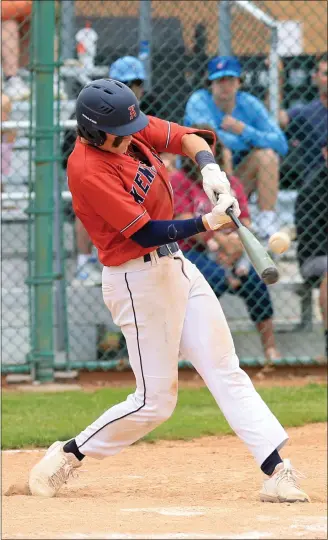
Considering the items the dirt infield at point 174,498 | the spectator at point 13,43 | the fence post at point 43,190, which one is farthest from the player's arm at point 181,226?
the spectator at point 13,43

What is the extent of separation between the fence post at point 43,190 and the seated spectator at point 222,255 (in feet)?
2.96

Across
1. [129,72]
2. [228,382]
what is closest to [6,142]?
[129,72]

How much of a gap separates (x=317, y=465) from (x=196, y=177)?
A: 8.96 ft

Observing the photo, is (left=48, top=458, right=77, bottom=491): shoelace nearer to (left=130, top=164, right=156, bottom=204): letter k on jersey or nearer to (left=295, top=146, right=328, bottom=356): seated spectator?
(left=130, top=164, right=156, bottom=204): letter k on jersey

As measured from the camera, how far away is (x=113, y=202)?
3.98 m

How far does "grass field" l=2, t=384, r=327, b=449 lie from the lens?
19.2 feet

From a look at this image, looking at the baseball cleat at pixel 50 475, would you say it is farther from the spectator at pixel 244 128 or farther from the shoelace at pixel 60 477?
the spectator at pixel 244 128

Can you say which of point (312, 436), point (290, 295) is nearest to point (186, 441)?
point (312, 436)

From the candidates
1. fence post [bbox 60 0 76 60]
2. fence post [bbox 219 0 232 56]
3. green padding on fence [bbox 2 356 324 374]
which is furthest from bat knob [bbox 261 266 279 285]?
fence post [bbox 219 0 232 56]

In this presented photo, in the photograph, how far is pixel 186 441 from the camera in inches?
230

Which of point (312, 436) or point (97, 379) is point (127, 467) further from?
point (97, 379)

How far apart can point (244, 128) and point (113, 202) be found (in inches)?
139

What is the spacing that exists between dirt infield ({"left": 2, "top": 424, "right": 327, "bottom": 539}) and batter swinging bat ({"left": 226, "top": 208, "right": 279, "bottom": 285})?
86cm

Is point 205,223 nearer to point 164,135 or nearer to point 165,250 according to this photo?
point 165,250
